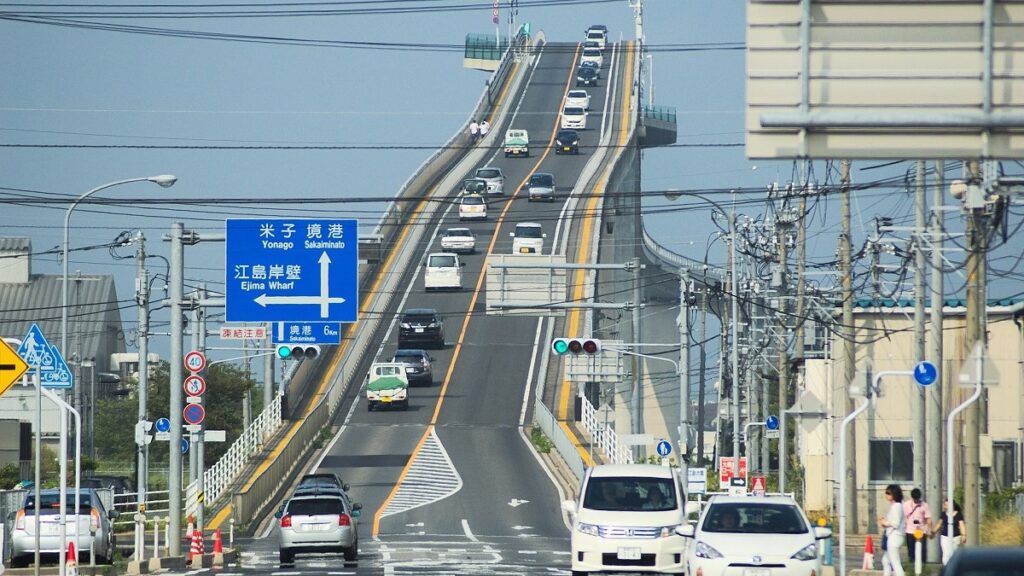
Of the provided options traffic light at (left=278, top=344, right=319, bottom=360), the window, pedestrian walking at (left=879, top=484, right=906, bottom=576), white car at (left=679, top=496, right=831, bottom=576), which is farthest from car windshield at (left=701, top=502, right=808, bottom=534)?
the window

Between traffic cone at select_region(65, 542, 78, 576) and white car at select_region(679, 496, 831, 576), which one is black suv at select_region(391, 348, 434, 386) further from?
white car at select_region(679, 496, 831, 576)

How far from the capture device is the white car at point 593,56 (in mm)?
134250

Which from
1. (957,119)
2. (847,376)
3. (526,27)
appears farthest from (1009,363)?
(526,27)

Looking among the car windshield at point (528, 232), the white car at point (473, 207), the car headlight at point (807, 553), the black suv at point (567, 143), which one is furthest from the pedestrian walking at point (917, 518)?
the black suv at point (567, 143)

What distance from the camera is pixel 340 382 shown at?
68375 mm

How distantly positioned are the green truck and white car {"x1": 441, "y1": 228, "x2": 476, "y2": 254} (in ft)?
64.0

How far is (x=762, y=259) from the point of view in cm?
6106

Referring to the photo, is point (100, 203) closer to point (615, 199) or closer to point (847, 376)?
point (847, 376)

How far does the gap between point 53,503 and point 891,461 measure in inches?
1067

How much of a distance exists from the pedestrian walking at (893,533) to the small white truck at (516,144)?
84213 millimetres

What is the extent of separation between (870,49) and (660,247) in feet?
313

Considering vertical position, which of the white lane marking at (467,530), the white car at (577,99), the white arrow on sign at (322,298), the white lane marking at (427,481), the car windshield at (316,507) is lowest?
the white lane marking at (467,530)

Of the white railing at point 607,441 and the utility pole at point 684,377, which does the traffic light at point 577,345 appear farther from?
the white railing at point 607,441

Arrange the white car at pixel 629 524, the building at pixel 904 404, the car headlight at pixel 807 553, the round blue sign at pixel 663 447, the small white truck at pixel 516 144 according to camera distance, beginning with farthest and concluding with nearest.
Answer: the small white truck at pixel 516 144 < the building at pixel 904 404 < the round blue sign at pixel 663 447 < the white car at pixel 629 524 < the car headlight at pixel 807 553
